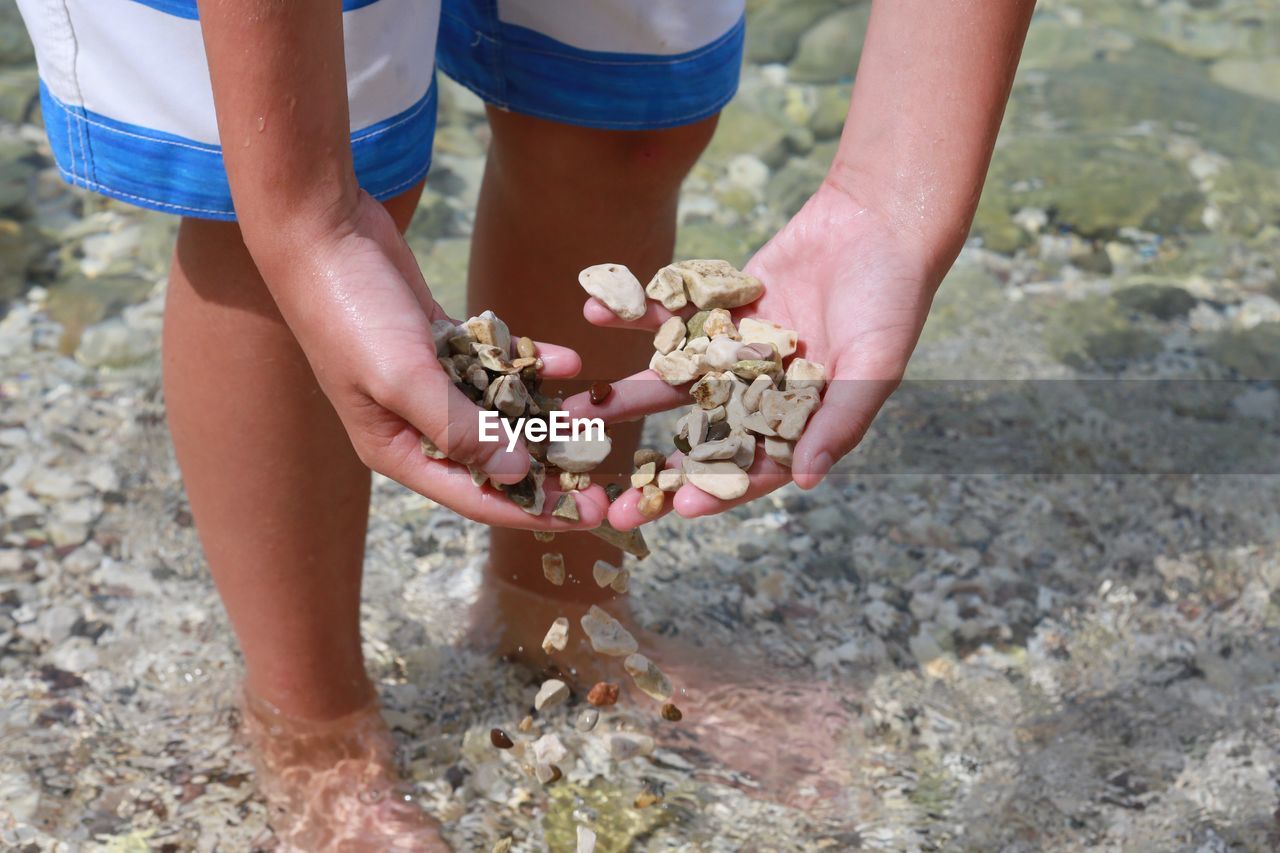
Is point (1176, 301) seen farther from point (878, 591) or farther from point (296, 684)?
point (296, 684)

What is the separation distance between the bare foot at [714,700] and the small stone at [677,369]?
696 mm

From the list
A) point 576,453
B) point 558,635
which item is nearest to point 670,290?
point 576,453

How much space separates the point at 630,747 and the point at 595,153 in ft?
3.16

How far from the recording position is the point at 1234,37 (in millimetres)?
4324

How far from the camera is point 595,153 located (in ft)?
5.82

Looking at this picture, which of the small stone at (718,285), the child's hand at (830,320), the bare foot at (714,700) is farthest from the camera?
the bare foot at (714,700)

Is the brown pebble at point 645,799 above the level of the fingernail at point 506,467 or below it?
below

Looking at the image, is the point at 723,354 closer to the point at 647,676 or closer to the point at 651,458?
the point at 651,458

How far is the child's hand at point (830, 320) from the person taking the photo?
1.38m

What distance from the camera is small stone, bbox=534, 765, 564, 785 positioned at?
1898 millimetres

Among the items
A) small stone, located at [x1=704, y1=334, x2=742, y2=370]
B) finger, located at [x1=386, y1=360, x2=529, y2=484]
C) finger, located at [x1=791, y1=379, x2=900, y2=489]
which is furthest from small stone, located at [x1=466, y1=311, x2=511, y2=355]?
finger, located at [x1=791, y1=379, x2=900, y2=489]

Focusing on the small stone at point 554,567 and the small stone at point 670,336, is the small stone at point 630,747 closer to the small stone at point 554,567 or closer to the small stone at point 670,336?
the small stone at point 554,567

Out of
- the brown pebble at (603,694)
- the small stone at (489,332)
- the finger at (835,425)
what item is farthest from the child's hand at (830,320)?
the brown pebble at (603,694)

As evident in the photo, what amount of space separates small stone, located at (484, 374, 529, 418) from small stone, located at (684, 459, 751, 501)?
0.69ft
